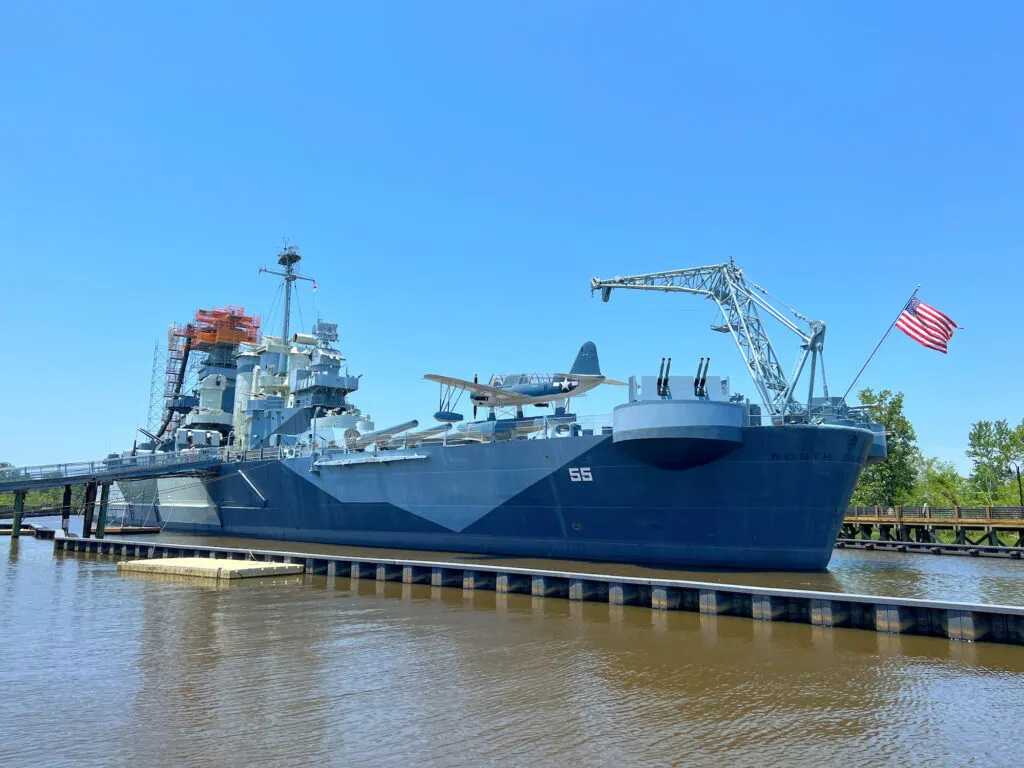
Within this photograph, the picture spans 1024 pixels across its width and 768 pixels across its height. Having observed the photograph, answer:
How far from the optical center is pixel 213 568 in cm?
2036

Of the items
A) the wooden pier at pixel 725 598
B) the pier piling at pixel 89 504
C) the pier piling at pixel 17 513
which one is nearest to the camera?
the wooden pier at pixel 725 598

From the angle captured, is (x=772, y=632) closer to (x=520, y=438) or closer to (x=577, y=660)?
(x=577, y=660)

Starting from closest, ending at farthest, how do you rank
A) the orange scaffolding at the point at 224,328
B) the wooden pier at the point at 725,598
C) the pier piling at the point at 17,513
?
the wooden pier at the point at 725,598 → the pier piling at the point at 17,513 → the orange scaffolding at the point at 224,328

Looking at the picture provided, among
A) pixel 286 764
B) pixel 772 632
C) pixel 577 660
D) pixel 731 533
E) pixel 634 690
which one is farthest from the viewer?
pixel 731 533

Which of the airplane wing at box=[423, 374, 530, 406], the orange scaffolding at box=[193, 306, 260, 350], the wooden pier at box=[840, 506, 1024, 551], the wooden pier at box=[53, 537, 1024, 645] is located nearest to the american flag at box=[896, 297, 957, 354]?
the wooden pier at box=[53, 537, 1024, 645]

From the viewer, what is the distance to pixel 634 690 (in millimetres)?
9383

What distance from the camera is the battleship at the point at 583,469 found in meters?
19.4

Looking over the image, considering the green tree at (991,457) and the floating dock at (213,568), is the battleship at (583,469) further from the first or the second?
the green tree at (991,457)

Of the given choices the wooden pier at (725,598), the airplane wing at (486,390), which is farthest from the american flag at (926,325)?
the airplane wing at (486,390)

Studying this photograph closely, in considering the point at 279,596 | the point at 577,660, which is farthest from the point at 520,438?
the point at 577,660

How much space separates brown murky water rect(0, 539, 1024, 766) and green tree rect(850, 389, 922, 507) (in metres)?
39.0

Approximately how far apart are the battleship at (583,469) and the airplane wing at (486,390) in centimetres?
6

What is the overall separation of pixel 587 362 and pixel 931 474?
156 feet

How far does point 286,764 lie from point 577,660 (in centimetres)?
544
